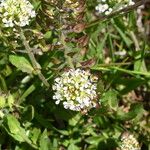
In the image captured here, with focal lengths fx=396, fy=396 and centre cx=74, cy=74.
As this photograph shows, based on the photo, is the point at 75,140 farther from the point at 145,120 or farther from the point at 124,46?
the point at 124,46

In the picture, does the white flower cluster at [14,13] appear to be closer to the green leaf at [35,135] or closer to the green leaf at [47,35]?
the green leaf at [47,35]

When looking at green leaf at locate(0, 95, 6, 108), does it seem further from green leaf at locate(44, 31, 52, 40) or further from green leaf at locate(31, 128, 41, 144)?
green leaf at locate(44, 31, 52, 40)

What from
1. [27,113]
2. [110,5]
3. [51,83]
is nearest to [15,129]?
[27,113]

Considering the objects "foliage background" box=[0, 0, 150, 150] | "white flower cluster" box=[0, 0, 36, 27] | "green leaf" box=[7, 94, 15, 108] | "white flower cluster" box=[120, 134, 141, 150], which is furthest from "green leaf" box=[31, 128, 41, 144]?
"white flower cluster" box=[0, 0, 36, 27]

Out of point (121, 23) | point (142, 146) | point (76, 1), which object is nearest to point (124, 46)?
point (121, 23)

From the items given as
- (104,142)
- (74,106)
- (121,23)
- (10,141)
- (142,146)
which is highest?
(74,106)
